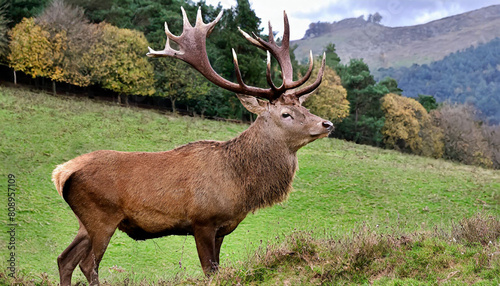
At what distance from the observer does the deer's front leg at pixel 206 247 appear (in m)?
5.15

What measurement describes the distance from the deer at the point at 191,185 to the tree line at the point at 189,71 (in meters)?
28.7

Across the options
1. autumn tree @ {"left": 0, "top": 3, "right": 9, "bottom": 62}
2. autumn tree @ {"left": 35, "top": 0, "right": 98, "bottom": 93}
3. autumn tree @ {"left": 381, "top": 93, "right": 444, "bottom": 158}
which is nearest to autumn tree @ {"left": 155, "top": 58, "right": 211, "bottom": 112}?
autumn tree @ {"left": 35, "top": 0, "right": 98, "bottom": 93}

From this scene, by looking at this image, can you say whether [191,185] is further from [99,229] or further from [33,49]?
[33,49]

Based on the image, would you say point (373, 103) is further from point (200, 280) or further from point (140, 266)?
point (200, 280)

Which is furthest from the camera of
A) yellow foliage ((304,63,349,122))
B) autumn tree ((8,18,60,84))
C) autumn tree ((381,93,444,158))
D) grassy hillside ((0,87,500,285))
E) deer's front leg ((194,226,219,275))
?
autumn tree ((381,93,444,158))

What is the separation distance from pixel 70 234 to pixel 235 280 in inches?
317

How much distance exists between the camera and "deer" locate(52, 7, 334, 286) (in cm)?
527

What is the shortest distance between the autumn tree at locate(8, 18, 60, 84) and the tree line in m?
0.07

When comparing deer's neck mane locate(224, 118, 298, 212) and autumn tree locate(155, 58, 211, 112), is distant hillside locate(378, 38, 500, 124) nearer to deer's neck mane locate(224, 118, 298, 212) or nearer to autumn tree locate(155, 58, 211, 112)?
autumn tree locate(155, 58, 211, 112)

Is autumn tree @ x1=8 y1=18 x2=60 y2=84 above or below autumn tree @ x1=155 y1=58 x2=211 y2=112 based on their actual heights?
above

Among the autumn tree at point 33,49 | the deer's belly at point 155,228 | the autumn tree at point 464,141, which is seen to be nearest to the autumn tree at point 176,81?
the autumn tree at point 33,49

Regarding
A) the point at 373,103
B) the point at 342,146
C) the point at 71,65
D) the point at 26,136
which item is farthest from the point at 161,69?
the point at 373,103

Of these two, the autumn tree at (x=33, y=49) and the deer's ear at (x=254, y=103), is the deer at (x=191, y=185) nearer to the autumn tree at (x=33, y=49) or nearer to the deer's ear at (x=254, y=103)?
the deer's ear at (x=254, y=103)

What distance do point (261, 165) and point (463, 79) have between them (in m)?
161
